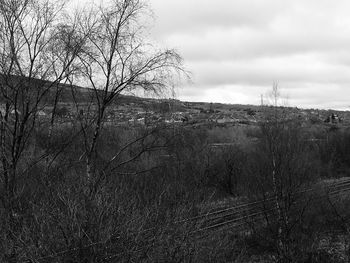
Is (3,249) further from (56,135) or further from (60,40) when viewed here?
(56,135)

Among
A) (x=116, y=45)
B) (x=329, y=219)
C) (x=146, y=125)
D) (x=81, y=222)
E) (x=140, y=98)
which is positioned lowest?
(x=329, y=219)

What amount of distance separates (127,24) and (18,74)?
396 cm

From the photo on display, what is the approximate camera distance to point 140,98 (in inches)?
560

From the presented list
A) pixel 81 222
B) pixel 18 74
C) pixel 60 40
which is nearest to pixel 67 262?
pixel 81 222

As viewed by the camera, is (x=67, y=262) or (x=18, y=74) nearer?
(x=67, y=262)

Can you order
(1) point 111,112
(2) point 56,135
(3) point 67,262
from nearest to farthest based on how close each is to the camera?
1. (3) point 67,262
2. (1) point 111,112
3. (2) point 56,135

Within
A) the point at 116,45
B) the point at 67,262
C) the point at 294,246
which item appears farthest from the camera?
the point at 294,246

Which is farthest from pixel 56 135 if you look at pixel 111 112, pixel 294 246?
pixel 294 246

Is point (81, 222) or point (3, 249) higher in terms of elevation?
point (81, 222)

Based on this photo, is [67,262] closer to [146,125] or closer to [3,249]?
[3,249]

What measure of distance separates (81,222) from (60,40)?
698 cm

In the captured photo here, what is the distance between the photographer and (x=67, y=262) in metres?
7.89

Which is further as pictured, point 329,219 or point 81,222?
point 329,219

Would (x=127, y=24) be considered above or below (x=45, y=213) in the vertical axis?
above
